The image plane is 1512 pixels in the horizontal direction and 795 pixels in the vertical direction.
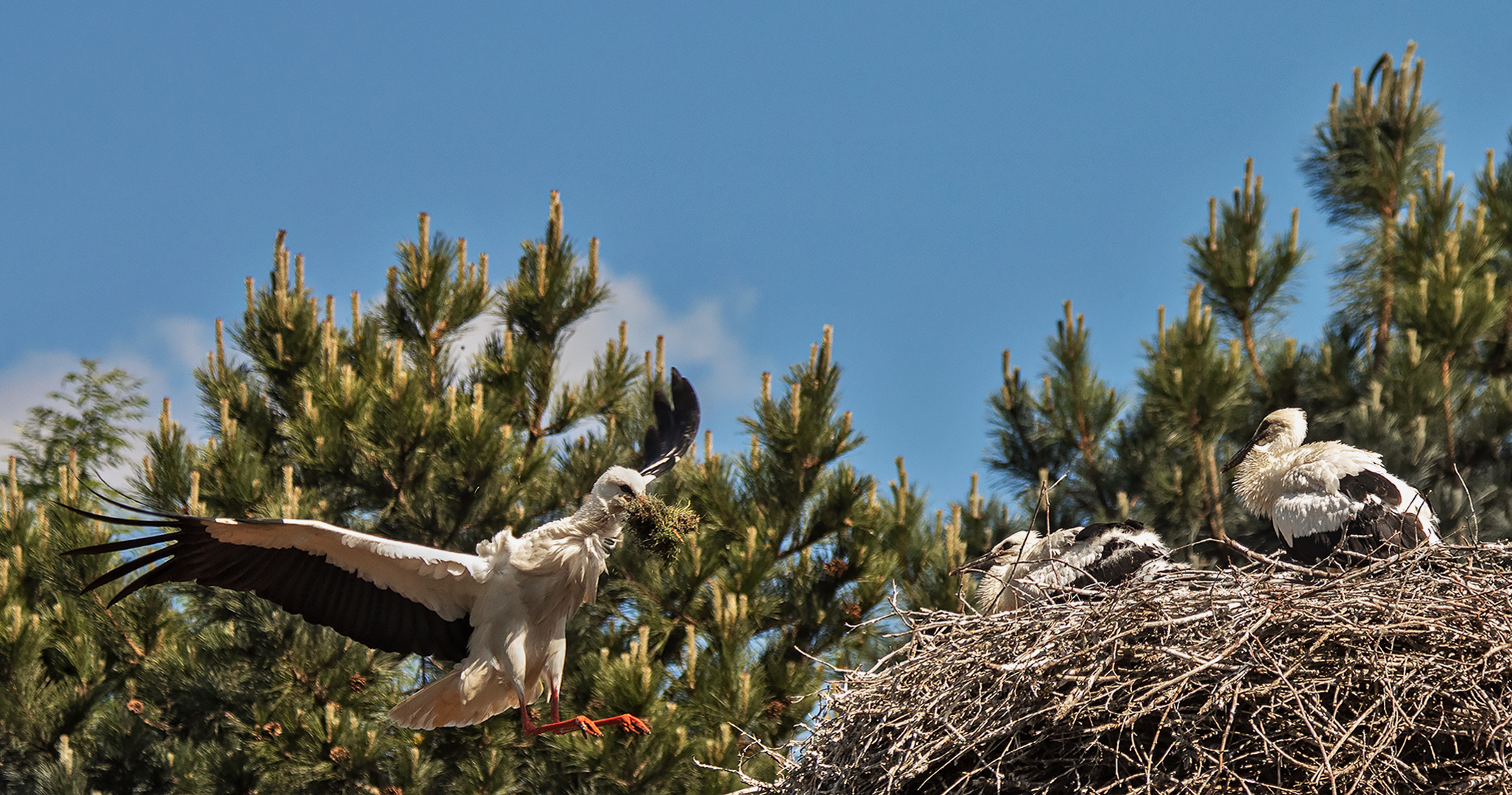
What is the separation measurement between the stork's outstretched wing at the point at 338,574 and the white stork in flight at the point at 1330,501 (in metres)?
3.02

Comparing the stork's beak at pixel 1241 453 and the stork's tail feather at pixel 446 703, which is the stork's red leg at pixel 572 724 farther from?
the stork's beak at pixel 1241 453

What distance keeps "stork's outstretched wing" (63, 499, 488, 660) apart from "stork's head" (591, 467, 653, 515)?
579 millimetres

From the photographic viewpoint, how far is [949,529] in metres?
8.50

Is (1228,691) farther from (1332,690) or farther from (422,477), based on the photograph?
(422,477)

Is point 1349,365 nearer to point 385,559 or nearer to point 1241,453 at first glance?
point 1241,453

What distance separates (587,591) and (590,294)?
476 cm

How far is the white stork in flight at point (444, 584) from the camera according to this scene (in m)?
5.51

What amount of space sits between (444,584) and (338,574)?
418 millimetres

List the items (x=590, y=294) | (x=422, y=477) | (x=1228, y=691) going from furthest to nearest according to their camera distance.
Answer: (x=590, y=294) < (x=422, y=477) < (x=1228, y=691)

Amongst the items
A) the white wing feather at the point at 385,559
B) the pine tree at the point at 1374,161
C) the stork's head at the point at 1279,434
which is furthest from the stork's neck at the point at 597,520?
the pine tree at the point at 1374,161

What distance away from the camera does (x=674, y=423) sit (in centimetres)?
661

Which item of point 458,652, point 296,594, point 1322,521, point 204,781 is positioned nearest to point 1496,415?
point 1322,521

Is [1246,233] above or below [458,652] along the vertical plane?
above

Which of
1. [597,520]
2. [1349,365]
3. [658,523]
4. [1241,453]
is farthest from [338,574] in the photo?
[1349,365]
